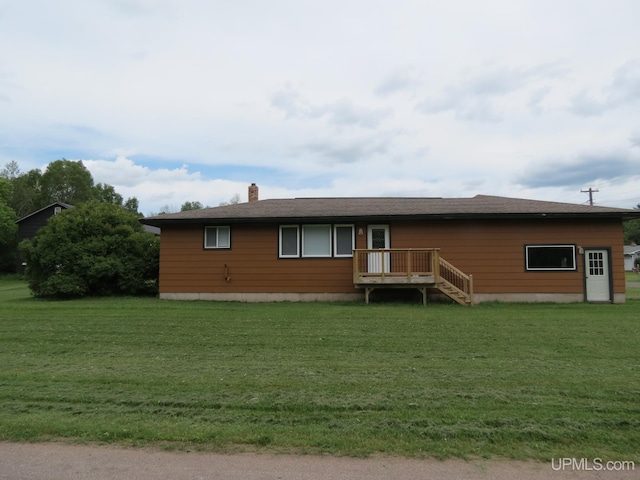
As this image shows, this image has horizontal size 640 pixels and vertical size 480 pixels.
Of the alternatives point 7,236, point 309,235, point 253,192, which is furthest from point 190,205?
point 309,235

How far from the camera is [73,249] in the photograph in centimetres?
1564

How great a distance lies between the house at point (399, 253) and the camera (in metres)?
14.0

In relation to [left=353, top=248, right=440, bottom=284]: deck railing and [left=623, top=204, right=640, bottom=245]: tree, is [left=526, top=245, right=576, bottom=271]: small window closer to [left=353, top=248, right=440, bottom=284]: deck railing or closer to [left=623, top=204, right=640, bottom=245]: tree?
[left=353, top=248, right=440, bottom=284]: deck railing

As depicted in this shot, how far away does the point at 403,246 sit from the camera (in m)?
14.7

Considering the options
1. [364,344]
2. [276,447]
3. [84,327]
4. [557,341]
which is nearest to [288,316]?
[364,344]

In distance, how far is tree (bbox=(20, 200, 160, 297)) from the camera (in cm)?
1550

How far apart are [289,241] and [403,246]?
3.82m

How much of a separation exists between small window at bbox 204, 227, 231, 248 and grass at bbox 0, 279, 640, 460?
5.96 m

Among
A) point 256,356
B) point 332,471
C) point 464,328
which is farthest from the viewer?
point 464,328

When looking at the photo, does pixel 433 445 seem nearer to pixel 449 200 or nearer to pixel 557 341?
pixel 557 341

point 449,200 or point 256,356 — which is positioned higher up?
point 449,200

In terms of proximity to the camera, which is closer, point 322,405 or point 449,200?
point 322,405

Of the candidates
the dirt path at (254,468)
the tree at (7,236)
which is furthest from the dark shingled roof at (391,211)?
the tree at (7,236)

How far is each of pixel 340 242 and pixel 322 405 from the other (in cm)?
1064
